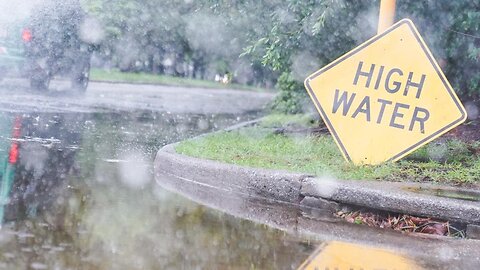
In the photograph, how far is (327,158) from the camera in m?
7.66

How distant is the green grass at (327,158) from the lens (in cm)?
668

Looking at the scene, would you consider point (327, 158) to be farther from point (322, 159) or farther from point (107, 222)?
point (107, 222)

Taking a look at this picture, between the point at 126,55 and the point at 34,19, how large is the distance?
13.1 m

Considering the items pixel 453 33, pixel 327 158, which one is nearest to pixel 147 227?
pixel 327 158

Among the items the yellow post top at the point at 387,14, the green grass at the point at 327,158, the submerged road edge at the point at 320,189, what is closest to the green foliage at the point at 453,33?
the green grass at the point at 327,158

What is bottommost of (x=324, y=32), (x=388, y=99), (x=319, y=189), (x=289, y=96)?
(x=319, y=189)

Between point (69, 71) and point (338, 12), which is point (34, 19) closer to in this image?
point (69, 71)

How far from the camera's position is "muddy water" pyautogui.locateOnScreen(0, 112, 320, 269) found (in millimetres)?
4379

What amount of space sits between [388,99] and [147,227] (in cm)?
282

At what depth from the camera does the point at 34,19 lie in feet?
49.0

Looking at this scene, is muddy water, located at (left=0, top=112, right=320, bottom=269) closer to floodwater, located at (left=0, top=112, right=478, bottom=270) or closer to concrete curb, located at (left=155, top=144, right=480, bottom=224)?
floodwater, located at (left=0, top=112, right=478, bottom=270)

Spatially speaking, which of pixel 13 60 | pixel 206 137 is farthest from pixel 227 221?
pixel 13 60

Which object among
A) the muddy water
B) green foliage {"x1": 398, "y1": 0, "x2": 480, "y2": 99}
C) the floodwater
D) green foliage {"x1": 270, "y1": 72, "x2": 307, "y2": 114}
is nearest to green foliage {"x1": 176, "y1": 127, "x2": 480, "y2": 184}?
the floodwater

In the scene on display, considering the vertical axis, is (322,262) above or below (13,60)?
below
